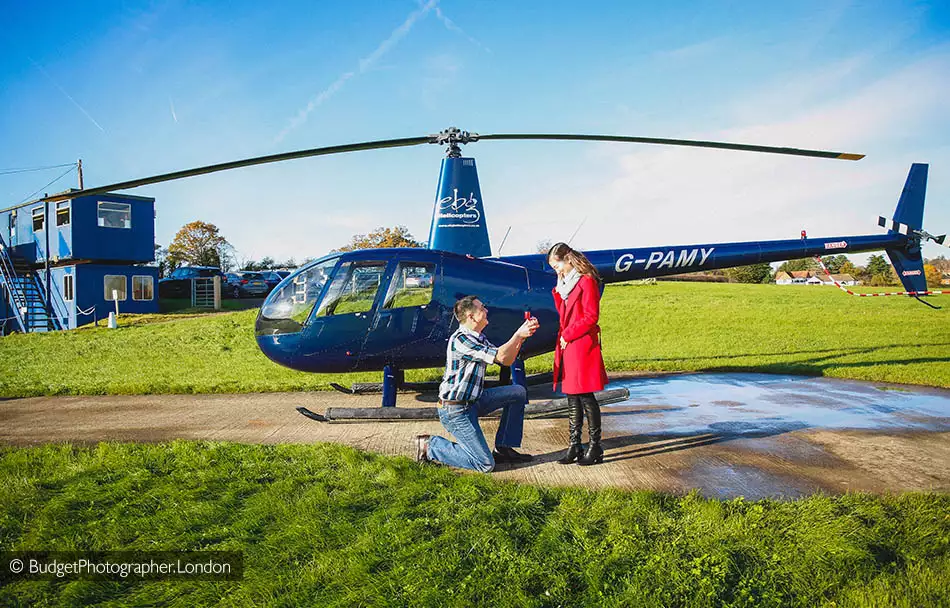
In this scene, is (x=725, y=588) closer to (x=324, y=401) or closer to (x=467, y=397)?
(x=467, y=397)

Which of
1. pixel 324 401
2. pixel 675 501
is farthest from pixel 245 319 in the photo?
pixel 675 501

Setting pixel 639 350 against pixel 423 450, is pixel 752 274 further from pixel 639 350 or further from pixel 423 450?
pixel 423 450

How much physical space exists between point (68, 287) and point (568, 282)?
29.0 meters

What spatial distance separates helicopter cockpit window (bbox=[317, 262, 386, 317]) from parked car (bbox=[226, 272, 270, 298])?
31.0 m

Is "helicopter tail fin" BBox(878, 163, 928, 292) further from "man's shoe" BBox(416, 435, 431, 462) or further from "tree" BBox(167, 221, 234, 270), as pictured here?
"tree" BBox(167, 221, 234, 270)

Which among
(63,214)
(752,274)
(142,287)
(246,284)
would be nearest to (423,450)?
(142,287)

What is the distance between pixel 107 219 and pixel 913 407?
29.9 metres

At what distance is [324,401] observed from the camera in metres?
8.69

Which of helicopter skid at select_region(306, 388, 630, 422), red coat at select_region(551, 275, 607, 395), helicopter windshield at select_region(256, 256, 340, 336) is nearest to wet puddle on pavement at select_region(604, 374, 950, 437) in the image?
helicopter skid at select_region(306, 388, 630, 422)

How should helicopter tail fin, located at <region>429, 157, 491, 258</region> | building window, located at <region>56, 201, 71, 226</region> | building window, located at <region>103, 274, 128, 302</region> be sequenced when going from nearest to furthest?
helicopter tail fin, located at <region>429, 157, 491, 258</region>
building window, located at <region>56, 201, 71, 226</region>
building window, located at <region>103, 274, 128, 302</region>

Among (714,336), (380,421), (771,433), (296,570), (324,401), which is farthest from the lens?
(714,336)

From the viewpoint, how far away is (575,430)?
5316mm

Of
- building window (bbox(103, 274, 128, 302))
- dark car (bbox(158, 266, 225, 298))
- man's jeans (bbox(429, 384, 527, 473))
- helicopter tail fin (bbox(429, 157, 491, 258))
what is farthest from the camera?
dark car (bbox(158, 266, 225, 298))

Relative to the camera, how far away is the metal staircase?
27.7 meters
